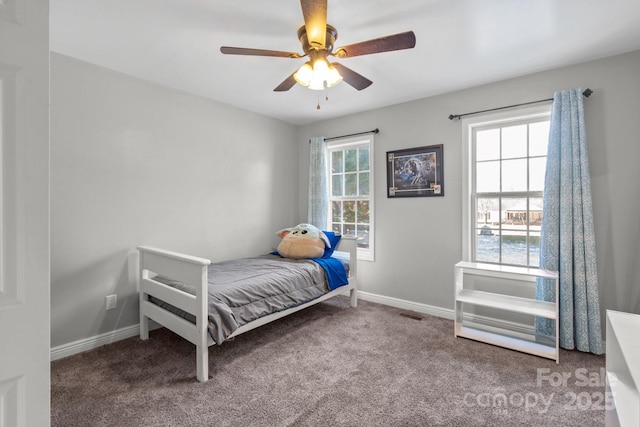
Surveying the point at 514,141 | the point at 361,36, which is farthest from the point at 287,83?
the point at 514,141

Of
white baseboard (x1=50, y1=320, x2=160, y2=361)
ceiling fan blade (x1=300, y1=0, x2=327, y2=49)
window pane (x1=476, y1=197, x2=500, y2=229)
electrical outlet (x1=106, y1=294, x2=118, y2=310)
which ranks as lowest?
white baseboard (x1=50, y1=320, x2=160, y2=361)

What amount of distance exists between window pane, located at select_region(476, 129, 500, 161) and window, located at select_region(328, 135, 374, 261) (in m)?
1.18

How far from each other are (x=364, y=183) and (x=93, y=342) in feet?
10.4

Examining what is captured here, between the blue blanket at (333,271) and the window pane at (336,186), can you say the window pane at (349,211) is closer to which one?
the window pane at (336,186)

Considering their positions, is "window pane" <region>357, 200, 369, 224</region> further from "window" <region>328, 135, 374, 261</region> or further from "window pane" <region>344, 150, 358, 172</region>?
"window pane" <region>344, 150, 358, 172</region>

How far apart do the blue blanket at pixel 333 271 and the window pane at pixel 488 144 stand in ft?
5.98

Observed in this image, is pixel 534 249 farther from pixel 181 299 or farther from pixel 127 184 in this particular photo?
pixel 127 184

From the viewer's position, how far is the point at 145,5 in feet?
5.98

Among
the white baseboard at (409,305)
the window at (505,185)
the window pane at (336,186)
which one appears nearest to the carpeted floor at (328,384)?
the white baseboard at (409,305)

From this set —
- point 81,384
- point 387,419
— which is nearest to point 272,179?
point 81,384

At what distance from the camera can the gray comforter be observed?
2146 mm

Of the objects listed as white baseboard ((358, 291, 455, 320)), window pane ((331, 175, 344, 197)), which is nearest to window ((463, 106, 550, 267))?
white baseboard ((358, 291, 455, 320))

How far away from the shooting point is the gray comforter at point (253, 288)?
215cm

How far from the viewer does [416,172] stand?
134 inches
